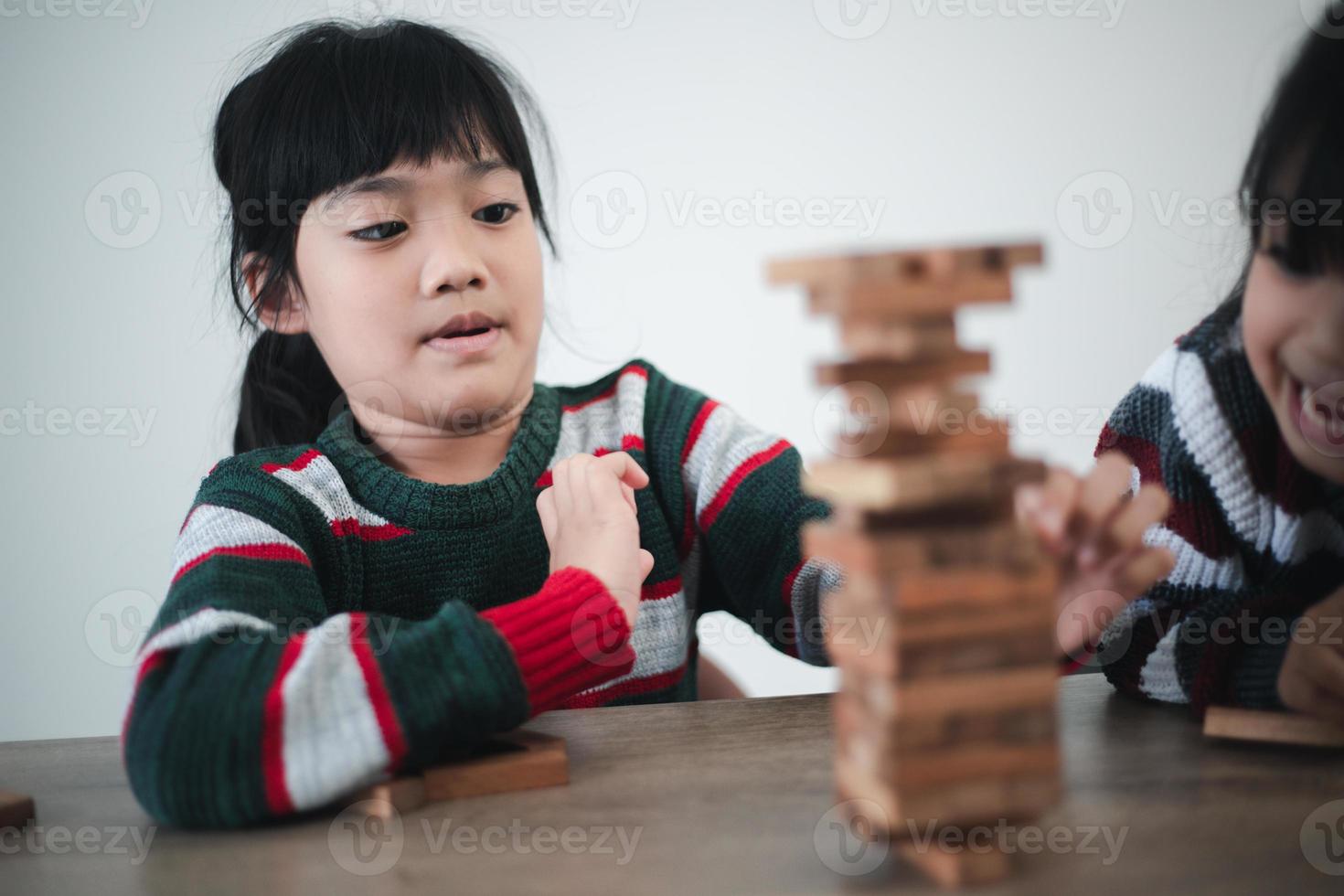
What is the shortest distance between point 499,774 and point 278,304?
0.65 m

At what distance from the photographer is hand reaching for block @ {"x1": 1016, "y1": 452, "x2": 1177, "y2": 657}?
0.63 metres

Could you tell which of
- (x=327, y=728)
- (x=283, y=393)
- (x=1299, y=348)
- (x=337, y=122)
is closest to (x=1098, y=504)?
(x=1299, y=348)

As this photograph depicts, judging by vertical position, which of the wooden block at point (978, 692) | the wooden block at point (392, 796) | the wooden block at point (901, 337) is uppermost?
the wooden block at point (901, 337)

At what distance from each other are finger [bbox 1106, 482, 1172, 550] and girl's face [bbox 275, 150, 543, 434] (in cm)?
57

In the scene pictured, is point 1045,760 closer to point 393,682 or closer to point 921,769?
point 921,769

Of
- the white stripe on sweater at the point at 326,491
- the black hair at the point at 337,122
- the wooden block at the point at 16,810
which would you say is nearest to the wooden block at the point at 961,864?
the wooden block at the point at 16,810

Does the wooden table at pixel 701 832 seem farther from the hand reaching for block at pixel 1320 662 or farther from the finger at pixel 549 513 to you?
the finger at pixel 549 513

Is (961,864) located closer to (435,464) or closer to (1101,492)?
(1101,492)

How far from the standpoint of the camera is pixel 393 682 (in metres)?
0.66

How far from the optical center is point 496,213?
1043 mm

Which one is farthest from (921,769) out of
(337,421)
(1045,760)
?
(337,421)

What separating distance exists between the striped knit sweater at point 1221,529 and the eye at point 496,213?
590mm

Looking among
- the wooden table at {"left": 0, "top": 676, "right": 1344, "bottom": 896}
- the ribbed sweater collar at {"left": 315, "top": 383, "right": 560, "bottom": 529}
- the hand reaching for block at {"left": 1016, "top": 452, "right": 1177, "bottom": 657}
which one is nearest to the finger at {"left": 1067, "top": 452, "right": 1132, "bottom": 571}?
the hand reaching for block at {"left": 1016, "top": 452, "right": 1177, "bottom": 657}

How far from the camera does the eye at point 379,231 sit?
99cm
